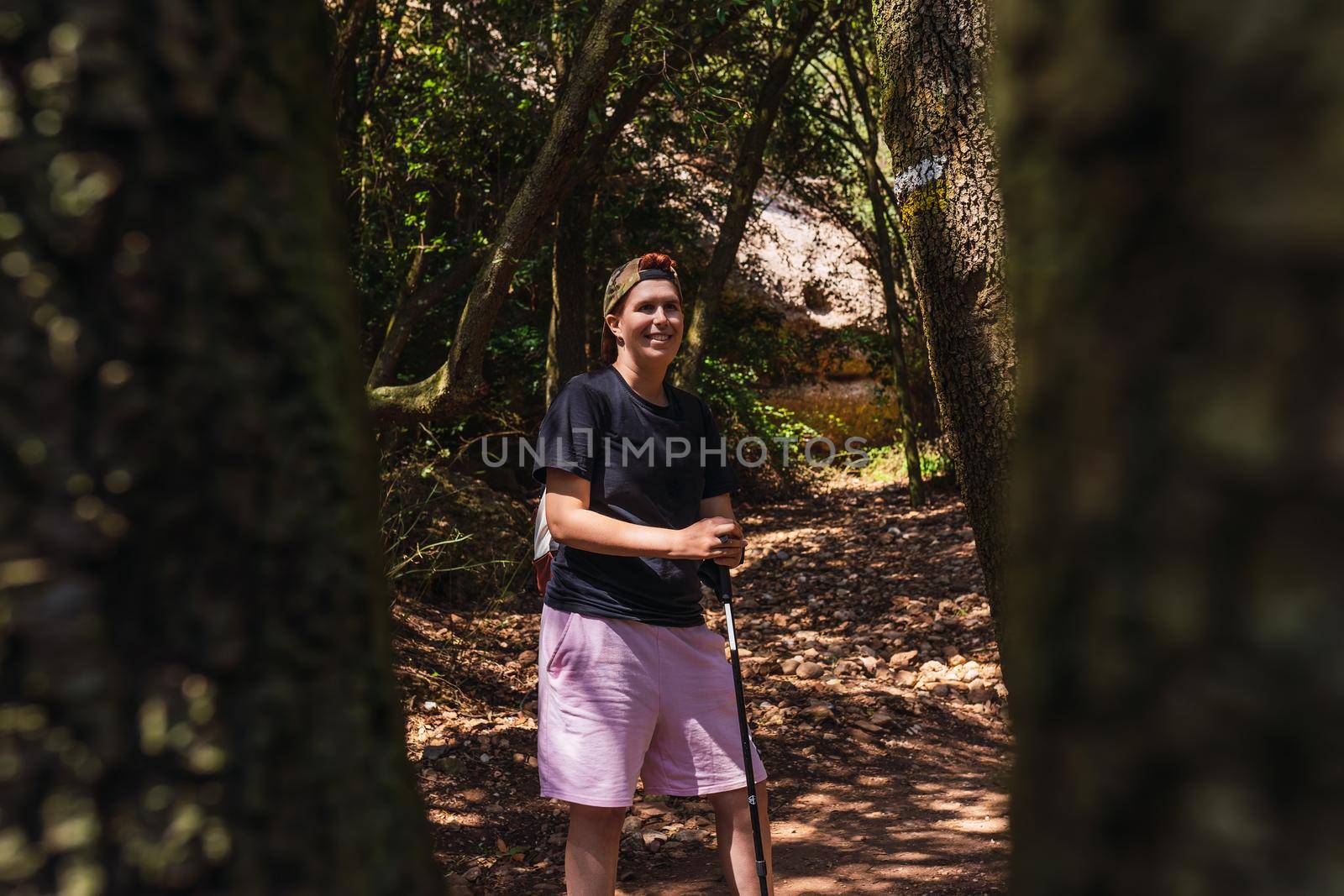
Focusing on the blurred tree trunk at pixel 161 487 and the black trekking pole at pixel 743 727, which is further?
the black trekking pole at pixel 743 727

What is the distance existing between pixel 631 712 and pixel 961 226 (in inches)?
65.4

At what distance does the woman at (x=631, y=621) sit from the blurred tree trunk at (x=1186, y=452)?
2437mm

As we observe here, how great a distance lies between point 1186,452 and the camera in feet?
1.68

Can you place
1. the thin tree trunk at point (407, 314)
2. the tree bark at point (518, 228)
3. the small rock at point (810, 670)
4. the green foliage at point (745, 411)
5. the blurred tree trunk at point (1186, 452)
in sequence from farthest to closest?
the green foliage at point (745, 411) → the small rock at point (810, 670) → the thin tree trunk at point (407, 314) → the tree bark at point (518, 228) → the blurred tree trunk at point (1186, 452)

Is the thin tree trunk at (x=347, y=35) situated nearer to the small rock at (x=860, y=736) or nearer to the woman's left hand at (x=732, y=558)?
the woman's left hand at (x=732, y=558)

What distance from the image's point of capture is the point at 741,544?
10.7ft

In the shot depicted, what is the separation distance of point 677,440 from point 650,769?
103 centimetres

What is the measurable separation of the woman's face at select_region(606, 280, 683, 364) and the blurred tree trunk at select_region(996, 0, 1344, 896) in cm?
275

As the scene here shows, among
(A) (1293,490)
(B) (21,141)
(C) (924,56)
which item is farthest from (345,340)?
(C) (924,56)

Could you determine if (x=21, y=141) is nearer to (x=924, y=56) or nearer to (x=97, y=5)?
(x=97, y=5)

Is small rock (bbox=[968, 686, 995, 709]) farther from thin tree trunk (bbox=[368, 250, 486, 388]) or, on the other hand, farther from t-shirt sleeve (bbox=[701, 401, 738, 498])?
thin tree trunk (bbox=[368, 250, 486, 388])

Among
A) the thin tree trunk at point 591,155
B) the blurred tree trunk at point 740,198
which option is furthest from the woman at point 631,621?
the blurred tree trunk at point 740,198

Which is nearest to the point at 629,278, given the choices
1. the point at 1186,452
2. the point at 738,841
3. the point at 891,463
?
the point at 738,841

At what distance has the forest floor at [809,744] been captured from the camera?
4.55 m
